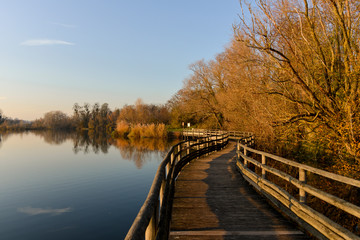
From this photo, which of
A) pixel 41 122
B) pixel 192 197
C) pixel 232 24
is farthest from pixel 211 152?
pixel 41 122

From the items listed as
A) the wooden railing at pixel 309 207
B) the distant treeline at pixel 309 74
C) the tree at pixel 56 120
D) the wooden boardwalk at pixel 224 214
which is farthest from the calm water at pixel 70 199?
the tree at pixel 56 120

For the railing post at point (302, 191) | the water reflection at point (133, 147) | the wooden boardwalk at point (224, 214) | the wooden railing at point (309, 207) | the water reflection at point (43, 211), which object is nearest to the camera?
the wooden railing at point (309, 207)

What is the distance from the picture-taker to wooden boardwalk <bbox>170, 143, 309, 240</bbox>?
478 cm

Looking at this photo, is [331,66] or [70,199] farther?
[70,199]

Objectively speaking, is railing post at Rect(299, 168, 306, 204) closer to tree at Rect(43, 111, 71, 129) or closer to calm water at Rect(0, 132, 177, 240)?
calm water at Rect(0, 132, 177, 240)

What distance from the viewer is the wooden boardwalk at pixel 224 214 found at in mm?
4781

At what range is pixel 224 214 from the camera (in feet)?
19.4

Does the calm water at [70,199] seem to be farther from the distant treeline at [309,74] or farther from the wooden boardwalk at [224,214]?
the distant treeline at [309,74]

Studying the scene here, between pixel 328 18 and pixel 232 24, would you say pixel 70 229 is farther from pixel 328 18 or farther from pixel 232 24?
pixel 328 18

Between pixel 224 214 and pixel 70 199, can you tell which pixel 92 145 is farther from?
pixel 224 214

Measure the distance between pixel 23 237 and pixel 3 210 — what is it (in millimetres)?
3630

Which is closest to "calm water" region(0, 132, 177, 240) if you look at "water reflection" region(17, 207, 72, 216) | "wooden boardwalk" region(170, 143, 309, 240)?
"water reflection" region(17, 207, 72, 216)

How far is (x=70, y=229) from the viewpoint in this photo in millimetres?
10148

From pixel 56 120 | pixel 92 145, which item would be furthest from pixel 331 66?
pixel 56 120
